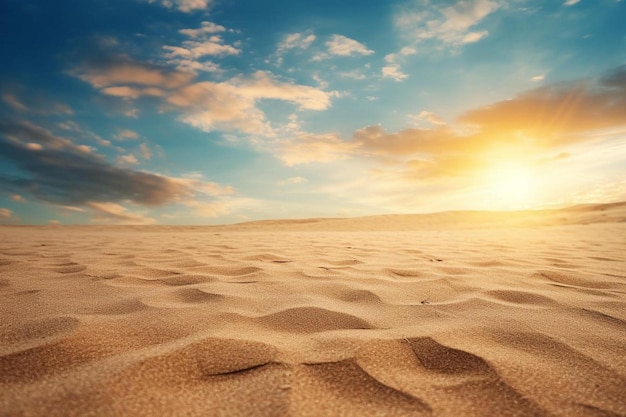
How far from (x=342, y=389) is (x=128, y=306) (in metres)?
1.27

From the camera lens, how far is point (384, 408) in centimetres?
91

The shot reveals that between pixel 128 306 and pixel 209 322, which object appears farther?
pixel 128 306

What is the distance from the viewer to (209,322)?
1500 millimetres

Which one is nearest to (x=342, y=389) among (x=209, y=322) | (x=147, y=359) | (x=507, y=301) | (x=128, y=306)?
(x=147, y=359)

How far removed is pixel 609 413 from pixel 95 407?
1302 millimetres

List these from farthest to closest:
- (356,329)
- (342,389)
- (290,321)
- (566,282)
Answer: (566,282) < (290,321) < (356,329) < (342,389)

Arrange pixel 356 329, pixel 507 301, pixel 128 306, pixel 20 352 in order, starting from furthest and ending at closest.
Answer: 1. pixel 507 301
2. pixel 128 306
3. pixel 356 329
4. pixel 20 352

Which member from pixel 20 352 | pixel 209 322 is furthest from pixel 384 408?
pixel 20 352

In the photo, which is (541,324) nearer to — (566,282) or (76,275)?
(566,282)

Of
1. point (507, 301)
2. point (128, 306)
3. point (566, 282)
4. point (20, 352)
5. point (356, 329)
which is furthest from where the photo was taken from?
point (566, 282)

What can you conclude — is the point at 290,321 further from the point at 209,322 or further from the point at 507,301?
the point at 507,301

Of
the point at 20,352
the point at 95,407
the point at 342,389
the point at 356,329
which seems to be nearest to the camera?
the point at 95,407

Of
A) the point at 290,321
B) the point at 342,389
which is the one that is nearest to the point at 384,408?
the point at 342,389

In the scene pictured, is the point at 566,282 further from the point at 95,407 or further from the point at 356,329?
the point at 95,407
